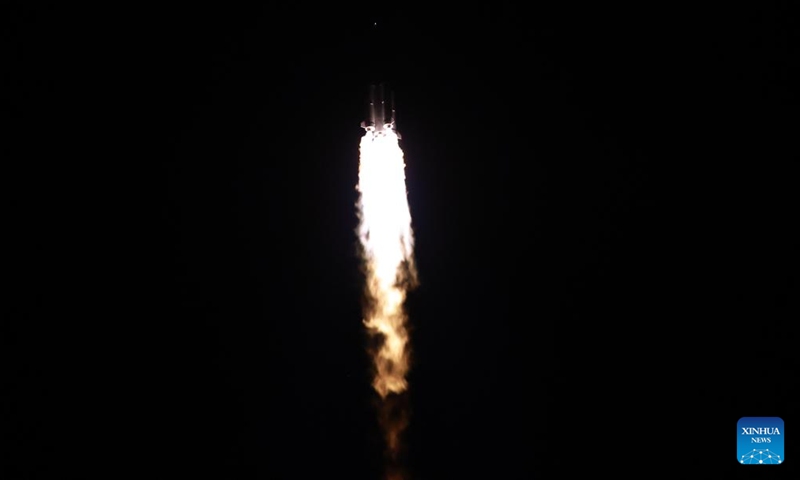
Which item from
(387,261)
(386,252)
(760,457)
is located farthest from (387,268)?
(760,457)

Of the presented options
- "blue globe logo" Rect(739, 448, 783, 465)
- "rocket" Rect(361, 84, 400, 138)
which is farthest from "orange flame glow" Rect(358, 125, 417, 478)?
"blue globe logo" Rect(739, 448, 783, 465)

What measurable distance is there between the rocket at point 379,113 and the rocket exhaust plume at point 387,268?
100cm

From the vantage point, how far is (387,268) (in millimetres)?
14562

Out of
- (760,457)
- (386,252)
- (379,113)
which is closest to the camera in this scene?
(379,113)

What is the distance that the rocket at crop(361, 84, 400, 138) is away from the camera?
12.6m

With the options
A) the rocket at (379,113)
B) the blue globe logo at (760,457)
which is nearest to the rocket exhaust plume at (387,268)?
the rocket at (379,113)

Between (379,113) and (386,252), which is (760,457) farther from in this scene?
(379,113)

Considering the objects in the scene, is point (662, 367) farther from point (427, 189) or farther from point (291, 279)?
point (291, 279)

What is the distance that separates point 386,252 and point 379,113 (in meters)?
2.79

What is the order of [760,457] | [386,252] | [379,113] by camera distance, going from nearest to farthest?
[379,113], [760,457], [386,252]

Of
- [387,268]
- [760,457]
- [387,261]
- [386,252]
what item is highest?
[386,252]

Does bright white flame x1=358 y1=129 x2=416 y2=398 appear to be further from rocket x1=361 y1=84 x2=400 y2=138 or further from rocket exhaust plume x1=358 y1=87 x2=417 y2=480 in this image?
rocket x1=361 y1=84 x2=400 y2=138

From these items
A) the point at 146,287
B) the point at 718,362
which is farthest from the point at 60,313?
the point at 718,362

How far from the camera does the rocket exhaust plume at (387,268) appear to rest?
46.5ft
